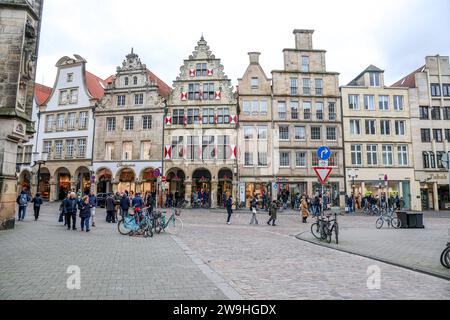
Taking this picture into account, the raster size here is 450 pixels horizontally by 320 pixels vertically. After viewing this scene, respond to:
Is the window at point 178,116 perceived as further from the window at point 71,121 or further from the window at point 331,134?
the window at point 331,134

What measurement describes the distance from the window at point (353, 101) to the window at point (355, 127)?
5.66 feet

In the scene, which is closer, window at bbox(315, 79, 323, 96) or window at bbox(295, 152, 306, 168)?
window at bbox(295, 152, 306, 168)

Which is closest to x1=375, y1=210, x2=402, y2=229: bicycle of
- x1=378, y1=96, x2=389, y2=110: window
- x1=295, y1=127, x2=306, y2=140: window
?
x1=295, y1=127, x2=306, y2=140: window

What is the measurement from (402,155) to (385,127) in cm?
387

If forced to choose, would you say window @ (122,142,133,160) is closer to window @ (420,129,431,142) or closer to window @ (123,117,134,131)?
window @ (123,117,134,131)

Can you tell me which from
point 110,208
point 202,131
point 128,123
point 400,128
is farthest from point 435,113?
point 110,208

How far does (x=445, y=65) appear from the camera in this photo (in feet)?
128

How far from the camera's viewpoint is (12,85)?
13492 mm

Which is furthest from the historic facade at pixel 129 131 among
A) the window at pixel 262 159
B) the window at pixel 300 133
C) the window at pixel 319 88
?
the window at pixel 319 88

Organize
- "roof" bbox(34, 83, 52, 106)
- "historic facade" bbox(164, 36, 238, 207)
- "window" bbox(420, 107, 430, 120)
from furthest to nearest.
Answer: "roof" bbox(34, 83, 52, 106), "window" bbox(420, 107, 430, 120), "historic facade" bbox(164, 36, 238, 207)

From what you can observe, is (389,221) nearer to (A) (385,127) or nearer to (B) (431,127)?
(A) (385,127)

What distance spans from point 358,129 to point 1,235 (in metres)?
36.1

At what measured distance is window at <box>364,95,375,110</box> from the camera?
38125 millimetres
